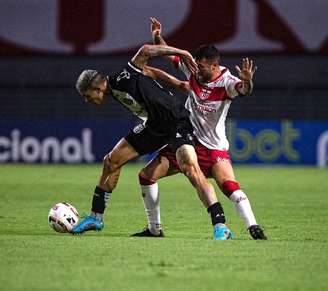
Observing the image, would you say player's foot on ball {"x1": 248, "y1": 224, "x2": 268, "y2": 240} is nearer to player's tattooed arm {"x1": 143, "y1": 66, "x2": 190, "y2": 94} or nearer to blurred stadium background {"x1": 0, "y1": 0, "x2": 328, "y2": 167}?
player's tattooed arm {"x1": 143, "y1": 66, "x2": 190, "y2": 94}

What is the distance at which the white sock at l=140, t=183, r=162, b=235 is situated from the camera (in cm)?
970

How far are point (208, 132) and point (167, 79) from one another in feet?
2.48

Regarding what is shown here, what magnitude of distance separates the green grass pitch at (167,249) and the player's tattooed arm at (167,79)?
1.51 meters

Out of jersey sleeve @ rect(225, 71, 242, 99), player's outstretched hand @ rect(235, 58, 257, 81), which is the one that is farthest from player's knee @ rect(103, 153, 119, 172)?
player's outstretched hand @ rect(235, 58, 257, 81)

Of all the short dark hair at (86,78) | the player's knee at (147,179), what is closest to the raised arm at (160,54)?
the short dark hair at (86,78)

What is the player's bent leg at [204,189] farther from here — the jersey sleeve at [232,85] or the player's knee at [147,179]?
the jersey sleeve at [232,85]

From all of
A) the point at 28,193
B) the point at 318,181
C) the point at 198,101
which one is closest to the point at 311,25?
Answer: the point at 318,181

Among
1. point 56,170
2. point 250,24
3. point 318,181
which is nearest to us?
point 318,181

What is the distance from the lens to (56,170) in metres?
21.4

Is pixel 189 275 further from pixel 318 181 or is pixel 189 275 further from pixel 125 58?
pixel 125 58

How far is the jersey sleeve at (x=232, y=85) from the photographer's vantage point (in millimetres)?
9262

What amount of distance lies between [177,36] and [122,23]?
1525mm

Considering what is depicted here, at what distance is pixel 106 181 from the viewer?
9.73 metres

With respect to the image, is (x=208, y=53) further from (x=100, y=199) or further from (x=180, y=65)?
(x=100, y=199)
